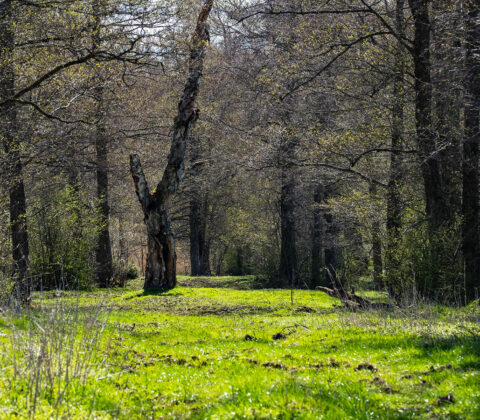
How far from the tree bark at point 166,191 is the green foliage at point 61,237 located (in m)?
2.48

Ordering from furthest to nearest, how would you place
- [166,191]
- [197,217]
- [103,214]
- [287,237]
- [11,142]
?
[197,217]
[287,237]
[103,214]
[166,191]
[11,142]

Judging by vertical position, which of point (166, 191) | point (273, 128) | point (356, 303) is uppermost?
point (273, 128)

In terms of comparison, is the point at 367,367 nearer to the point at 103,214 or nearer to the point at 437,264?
the point at 437,264

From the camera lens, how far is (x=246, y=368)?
265 inches

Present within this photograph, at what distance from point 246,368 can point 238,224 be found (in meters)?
26.6

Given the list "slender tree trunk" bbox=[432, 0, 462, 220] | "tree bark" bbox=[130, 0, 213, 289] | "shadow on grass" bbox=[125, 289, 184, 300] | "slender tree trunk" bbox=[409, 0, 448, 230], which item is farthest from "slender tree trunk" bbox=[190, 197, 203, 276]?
"slender tree trunk" bbox=[432, 0, 462, 220]

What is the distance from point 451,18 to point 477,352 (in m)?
7.64

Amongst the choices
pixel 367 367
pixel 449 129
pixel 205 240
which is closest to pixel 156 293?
pixel 449 129

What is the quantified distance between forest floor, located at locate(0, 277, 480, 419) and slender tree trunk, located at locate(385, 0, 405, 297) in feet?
14.6

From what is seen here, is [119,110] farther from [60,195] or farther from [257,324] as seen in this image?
[257,324]

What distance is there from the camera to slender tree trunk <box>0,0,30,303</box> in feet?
37.3

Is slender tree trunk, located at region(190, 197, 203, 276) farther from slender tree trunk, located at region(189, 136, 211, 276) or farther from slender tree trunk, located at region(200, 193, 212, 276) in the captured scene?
slender tree trunk, located at region(200, 193, 212, 276)

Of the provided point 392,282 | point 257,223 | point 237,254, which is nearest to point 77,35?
point 392,282

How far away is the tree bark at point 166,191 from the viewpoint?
19.8 metres
